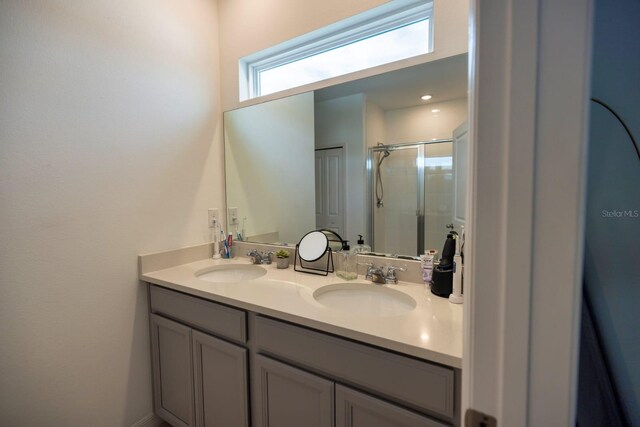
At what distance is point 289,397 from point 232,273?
0.88 metres

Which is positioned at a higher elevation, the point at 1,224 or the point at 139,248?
the point at 1,224

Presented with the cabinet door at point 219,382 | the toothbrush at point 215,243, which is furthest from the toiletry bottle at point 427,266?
the toothbrush at point 215,243

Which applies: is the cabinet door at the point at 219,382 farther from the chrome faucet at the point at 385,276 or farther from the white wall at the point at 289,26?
the white wall at the point at 289,26

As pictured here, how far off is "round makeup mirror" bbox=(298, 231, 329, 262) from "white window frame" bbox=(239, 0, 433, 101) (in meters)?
1.06

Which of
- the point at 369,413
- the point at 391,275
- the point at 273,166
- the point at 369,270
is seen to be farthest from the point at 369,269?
the point at 273,166

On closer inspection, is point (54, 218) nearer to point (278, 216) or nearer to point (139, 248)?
point (139, 248)

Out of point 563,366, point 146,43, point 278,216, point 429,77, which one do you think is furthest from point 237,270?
point 563,366

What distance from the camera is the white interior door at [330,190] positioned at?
1604 millimetres

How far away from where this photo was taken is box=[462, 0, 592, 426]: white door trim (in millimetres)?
326

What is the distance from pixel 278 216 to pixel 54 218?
1106 millimetres

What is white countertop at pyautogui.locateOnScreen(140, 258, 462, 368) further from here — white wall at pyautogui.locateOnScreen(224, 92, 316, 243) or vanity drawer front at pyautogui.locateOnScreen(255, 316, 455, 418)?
white wall at pyautogui.locateOnScreen(224, 92, 316, 243)

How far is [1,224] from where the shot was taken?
1087 mm

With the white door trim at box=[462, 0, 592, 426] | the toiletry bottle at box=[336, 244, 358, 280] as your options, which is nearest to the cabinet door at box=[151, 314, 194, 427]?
the toiletry bottle at box=[336, 244, 358, 280]

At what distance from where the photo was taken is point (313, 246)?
1.59 m
